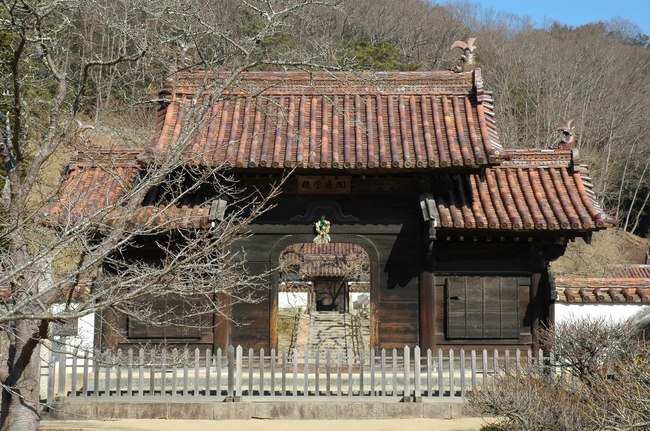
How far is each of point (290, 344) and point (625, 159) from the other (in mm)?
31691

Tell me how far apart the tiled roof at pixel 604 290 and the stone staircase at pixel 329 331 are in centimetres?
1080

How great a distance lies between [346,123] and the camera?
48.5 feet

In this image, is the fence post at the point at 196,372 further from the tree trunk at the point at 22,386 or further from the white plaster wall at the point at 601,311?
the white plaster wall at the point at 601,311

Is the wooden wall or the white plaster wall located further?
the white plaster wall

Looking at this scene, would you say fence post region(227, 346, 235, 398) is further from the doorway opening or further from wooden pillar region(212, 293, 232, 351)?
the doorway opening

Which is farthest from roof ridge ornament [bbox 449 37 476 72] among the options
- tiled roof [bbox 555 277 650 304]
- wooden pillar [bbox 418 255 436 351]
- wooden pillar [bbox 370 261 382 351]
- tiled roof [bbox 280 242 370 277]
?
tiled roof [bbox 280 242 370 277]

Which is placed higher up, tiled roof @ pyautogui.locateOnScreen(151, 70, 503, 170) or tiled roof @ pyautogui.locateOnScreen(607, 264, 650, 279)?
tiled roof @ pyautogui.locateOnScreen(151, 70, 503, 170)

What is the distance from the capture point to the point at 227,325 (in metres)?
14.3

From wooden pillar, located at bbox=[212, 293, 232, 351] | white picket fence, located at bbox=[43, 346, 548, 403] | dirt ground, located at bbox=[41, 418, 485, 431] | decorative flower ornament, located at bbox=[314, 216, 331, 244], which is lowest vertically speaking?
dirt ground, located at bbox=[41, 418, 485, 431]

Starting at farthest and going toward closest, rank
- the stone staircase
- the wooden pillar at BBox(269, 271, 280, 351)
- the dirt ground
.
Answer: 1. the stone staircase
2. the wooden pillar at BBox(269, 271, 280, 351)
3. the dirt ground

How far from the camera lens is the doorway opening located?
32406 millimetres

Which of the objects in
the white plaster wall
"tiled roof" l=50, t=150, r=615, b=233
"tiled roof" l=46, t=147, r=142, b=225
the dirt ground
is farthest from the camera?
the white plaster wall

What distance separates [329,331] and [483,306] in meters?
16.6

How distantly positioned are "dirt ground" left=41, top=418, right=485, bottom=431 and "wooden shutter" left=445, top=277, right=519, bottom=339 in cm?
230
